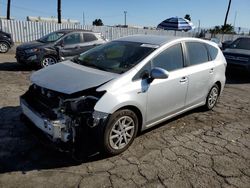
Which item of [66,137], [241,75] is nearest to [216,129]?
[66,137]

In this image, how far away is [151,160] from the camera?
3641 mm

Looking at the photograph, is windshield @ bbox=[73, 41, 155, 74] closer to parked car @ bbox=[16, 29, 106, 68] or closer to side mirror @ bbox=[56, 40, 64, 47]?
parked car @ bbox=[16, 29, 106, 68]

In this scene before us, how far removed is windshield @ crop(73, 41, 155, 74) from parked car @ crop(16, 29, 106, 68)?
5019 mm

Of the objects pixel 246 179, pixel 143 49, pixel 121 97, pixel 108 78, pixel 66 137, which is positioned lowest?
pixel 246 179

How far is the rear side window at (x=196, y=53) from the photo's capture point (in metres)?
4.82

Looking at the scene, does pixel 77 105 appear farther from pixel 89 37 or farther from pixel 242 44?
pixel 242 44

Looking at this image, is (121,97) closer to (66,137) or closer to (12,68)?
(66,137)

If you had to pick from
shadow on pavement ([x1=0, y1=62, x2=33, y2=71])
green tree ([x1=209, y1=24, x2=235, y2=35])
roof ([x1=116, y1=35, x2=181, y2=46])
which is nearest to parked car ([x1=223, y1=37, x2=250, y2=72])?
→ roof ([x1=116, y1=35, x2=181, y2=46])

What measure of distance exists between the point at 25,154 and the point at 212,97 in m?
4.08

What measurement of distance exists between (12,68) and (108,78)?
285 inches

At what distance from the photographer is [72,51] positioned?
9688 millimetres

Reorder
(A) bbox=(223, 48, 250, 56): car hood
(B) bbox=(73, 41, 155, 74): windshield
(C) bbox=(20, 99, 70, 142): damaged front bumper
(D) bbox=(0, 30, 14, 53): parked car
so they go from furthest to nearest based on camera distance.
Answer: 1. (D) bbox=(0, 30, 14, 53): parked car
2. (A) bbox=(223, 48, 250, 56): car hood
3. (B) bbox=(73, 41, 155, 74): windshield
4. (C) bbox=(20, 99, 70, 142): damaged front bumper

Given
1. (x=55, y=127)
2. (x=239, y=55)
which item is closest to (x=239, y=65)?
(x=239, y=55)

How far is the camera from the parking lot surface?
10.3 ft
